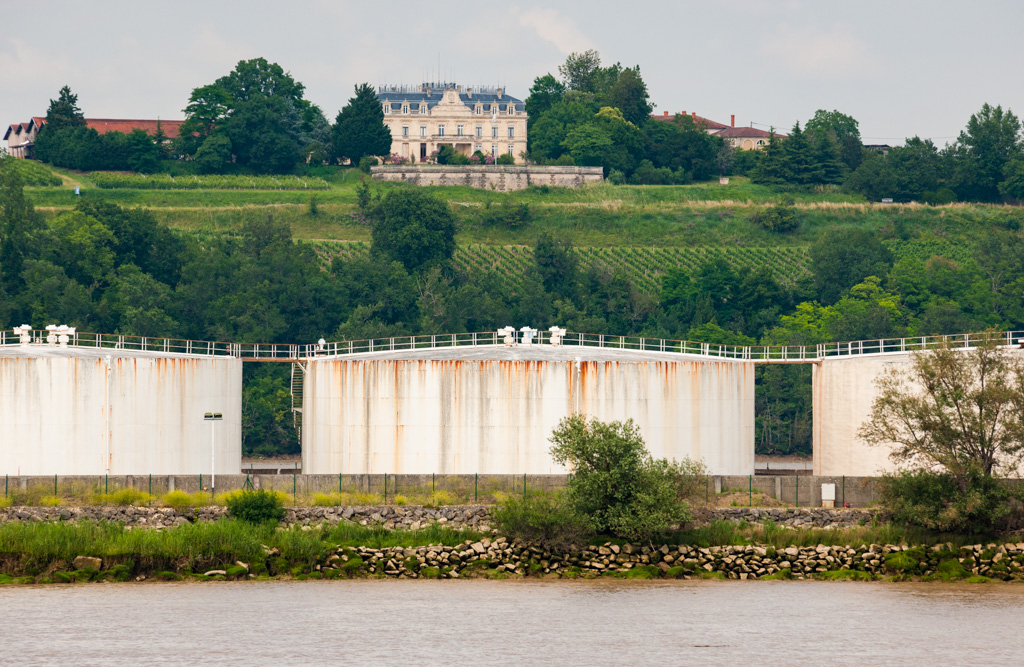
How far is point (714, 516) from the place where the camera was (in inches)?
2372

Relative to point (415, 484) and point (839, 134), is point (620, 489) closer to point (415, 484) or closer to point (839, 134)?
point (415, 484)

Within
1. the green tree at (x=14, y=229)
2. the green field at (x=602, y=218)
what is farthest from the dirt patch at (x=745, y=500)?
the green field at (x=602, y=218)

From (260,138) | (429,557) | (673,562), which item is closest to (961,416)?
(673,562)

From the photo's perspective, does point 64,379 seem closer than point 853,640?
No

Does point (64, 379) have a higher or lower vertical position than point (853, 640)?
higher

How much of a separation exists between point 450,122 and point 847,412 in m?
125

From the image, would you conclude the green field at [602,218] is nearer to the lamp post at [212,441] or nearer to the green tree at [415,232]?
the green tree at [415,232]

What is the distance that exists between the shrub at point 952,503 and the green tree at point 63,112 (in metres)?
133

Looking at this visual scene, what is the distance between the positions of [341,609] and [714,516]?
15.5 meters

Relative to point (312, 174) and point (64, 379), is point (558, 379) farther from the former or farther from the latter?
point (312, 174)

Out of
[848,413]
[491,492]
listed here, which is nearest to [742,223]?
[848,413]

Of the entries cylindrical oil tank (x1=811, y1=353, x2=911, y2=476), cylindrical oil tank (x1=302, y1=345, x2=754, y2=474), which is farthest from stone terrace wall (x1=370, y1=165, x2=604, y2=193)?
cylindrical oil tank (x1=302, y1=345, x2=754, y2=474)

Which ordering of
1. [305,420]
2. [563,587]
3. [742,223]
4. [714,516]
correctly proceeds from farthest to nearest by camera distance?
[742,223] → [305,420] → [714,516] → [563,587]

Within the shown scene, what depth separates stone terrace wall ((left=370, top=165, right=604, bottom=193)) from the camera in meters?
172
